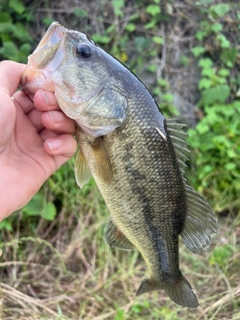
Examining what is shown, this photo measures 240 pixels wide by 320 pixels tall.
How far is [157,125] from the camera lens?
62.9 inches

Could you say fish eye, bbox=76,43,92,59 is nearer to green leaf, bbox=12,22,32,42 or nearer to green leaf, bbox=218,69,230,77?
green leaf, bbox=12,22,32,42

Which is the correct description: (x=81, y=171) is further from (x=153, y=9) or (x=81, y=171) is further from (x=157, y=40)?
(x=153, y=9)

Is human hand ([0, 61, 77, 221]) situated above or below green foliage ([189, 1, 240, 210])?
above

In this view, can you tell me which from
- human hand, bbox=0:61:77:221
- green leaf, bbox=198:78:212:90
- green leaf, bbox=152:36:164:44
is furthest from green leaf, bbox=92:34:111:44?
human hand, bbox=0:61:77:221

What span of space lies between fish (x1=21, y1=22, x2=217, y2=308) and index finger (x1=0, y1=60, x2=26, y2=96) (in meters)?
0.08

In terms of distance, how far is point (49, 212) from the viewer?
3.09 meters

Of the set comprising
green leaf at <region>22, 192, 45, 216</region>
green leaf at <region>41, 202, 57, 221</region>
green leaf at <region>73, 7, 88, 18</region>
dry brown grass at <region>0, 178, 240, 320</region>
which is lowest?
dry brown grass at <region>0, 178, 240, 320</region>

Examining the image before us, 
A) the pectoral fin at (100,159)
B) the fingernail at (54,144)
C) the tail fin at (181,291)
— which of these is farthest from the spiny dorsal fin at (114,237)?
the fingernail at (54,144)

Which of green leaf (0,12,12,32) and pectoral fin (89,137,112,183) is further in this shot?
green leaf (0,12,12,32)

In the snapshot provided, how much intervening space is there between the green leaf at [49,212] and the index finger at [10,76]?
157cm

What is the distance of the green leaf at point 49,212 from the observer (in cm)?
306

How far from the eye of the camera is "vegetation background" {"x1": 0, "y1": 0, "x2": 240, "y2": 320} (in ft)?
9.20

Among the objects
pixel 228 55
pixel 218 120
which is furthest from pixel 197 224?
pixel 228 55

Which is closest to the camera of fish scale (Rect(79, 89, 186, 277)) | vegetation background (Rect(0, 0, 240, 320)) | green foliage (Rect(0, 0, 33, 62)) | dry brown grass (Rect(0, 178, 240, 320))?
fish scale (Rect(79, 89, 186, 277))
